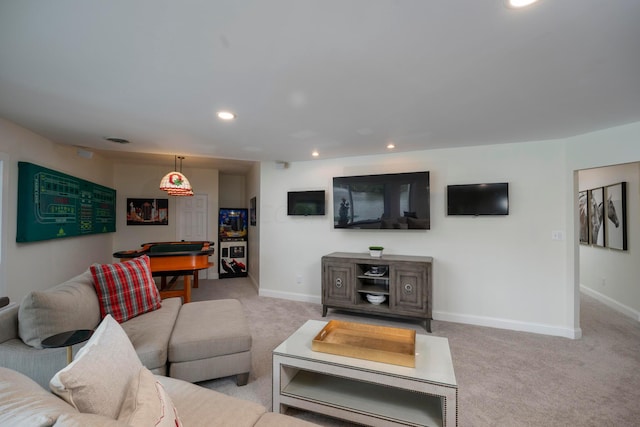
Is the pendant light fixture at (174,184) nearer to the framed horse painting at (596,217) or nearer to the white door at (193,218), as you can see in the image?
the white door at (193,218)

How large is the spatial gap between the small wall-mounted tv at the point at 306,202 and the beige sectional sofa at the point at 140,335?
6.78ft

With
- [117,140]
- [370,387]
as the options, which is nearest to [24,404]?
[370,387]

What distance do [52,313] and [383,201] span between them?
3361 millimetres

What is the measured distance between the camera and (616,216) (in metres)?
3.93

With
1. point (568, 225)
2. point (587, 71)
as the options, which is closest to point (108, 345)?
point (587, 71)

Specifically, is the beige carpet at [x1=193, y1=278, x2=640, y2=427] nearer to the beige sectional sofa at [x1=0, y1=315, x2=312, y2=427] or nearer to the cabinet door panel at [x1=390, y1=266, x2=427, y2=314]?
the cabinet door panel at [x1=390, y1=266, x2=427, y2=314]

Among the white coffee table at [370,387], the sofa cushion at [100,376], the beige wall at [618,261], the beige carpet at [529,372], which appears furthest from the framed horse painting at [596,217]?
the sofa cushion at [100,376]

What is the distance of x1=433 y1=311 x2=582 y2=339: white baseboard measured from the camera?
10.2ft

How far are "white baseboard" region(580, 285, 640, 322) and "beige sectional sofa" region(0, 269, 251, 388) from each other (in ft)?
15.8

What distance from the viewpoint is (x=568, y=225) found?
10.4ft

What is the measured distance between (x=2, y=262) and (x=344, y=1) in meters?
3.77

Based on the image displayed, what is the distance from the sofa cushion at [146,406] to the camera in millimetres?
877

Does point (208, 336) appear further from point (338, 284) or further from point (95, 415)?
point (338, 284)

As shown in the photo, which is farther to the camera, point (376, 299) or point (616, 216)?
point (616, 216)
